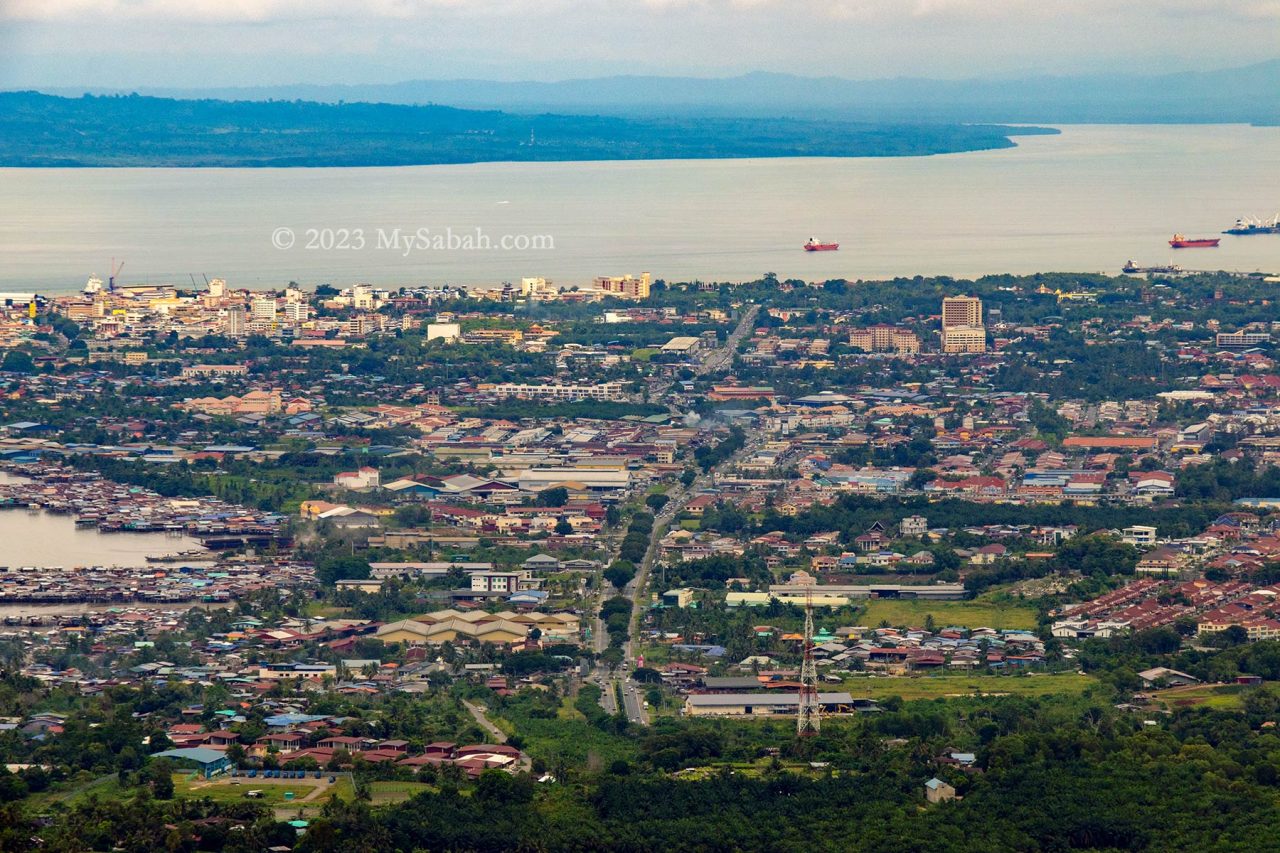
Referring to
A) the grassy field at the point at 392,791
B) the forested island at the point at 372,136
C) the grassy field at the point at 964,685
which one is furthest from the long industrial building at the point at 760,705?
the forested island at the point at 372,136

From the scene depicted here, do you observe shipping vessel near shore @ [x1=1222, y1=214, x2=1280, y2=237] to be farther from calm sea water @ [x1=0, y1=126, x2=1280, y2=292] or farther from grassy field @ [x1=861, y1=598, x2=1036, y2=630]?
grassy field @ [x1=861, y1=598, x2=1036, y2=630]

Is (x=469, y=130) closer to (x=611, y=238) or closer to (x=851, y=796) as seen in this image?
(x=611, y=238)

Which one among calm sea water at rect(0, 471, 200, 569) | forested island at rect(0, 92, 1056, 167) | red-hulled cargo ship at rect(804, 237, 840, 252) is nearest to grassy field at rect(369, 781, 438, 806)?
calm sea water at rect(0, 471, 200, 569)

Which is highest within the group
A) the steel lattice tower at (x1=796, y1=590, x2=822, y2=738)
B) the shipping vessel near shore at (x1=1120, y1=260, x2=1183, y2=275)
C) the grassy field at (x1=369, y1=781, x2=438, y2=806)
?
the shipping vessel near shore at (x1=1120, y1=260, x2=1183, y2=275)

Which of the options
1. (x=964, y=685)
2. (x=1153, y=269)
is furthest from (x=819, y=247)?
(x=964, y=685)

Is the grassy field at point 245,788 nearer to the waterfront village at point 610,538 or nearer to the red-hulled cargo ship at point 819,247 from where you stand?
the waterfront village at point 610,538
